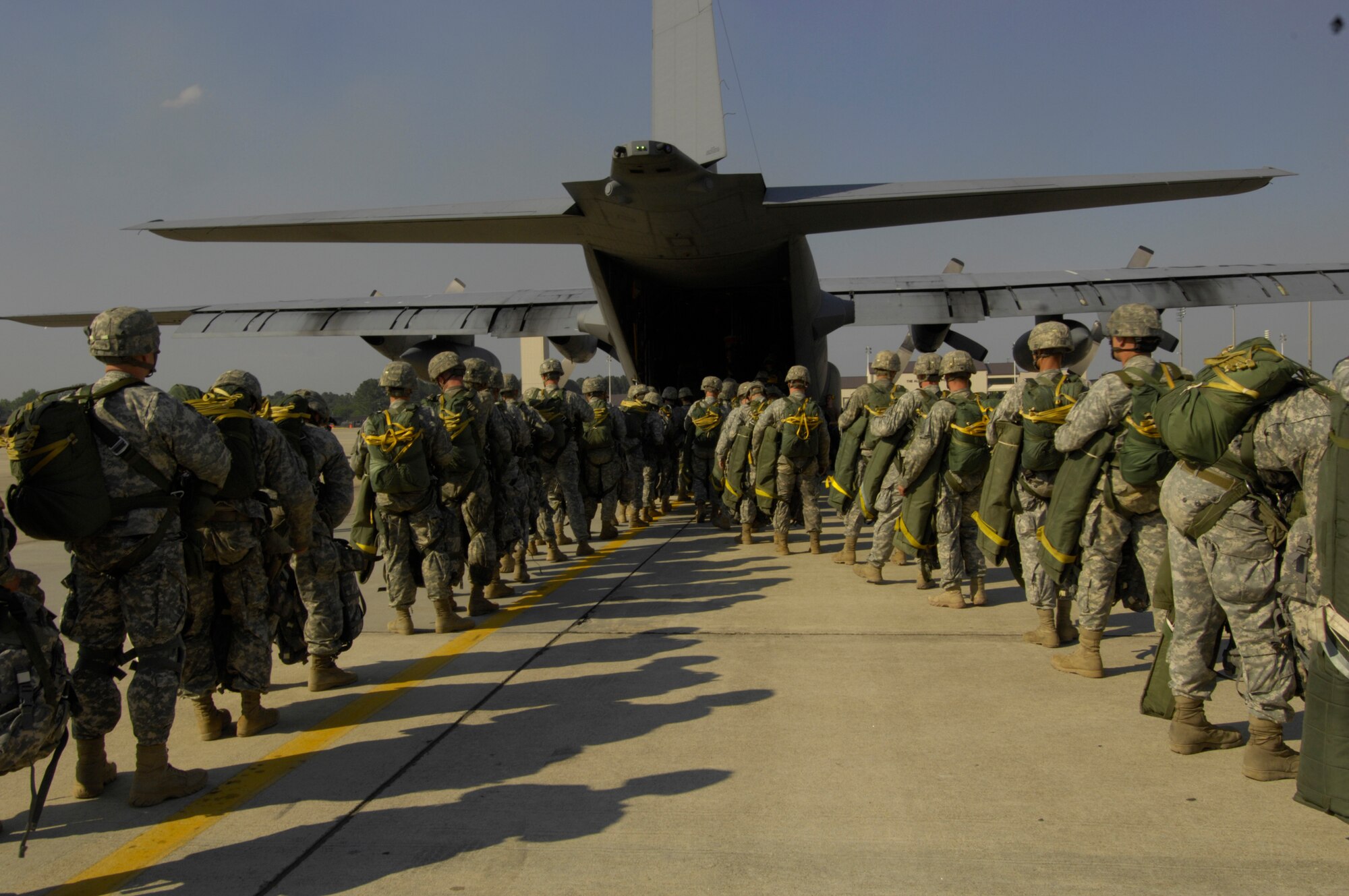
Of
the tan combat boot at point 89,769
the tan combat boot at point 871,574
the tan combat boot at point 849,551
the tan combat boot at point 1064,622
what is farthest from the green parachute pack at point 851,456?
the tan combat boot at point 89,769

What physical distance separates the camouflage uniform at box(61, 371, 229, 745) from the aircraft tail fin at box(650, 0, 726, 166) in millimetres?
8458

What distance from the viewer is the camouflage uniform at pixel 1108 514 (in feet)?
14.9

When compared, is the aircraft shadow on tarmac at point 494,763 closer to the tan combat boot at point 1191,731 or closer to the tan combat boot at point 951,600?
the tan combat boot at point 1191,731

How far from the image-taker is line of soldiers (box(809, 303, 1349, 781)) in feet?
10.9

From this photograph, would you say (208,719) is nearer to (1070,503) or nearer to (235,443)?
(235,443)

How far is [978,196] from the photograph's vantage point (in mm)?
9453

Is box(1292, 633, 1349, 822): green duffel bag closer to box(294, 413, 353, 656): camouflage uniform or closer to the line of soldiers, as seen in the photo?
the line of soldiers

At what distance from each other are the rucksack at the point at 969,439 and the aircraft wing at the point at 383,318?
36.6 feet

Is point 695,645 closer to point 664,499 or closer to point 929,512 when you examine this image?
point 929,512

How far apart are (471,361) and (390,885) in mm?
5313

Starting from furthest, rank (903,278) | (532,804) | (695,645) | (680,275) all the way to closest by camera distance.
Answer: (903,278) < (680,275) < (695,645) < (532,804)

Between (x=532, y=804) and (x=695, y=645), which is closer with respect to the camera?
(x=532, y=804)

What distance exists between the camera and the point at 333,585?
16.2 ft

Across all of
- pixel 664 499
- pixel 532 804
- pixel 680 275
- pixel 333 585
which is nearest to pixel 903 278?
pixel 680 275
